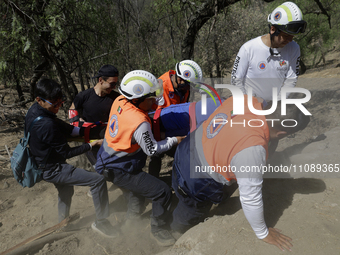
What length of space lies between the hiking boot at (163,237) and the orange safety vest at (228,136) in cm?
137

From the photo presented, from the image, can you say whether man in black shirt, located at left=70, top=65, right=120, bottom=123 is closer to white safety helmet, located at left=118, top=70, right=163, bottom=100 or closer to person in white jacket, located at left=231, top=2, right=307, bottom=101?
white safety helmet, located at left=118, top=70, right=163, bottom=100

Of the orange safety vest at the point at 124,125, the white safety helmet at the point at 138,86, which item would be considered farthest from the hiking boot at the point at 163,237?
the white safety helmet at the point at 138,86

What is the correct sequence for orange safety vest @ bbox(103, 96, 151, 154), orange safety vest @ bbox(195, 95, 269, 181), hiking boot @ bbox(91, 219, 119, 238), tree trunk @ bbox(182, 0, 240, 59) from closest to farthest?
orange safety vest @ bbox(195, 95, 269, 181) → orange safety vest @ bbox(103, 96, 151, 154) → hiking boot @ bbox(91, 219, 119, 238) → tree trunk @ bbox(182, 0, 240, 59)

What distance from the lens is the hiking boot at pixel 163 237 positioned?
3236 mm

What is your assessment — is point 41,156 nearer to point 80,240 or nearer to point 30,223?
point 80,240

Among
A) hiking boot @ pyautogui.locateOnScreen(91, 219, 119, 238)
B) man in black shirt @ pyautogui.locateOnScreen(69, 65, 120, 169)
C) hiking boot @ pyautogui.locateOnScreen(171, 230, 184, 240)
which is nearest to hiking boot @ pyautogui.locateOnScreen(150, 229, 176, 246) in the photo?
hiking boot @ pyautogui.locateOnScreen(171, 230, 184, 240)

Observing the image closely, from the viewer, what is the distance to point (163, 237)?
10.7 ft

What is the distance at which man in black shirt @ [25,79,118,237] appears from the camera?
2.94m

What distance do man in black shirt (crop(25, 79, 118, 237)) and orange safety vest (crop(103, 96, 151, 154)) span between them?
20.4 inches

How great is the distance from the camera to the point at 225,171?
230 centimetres

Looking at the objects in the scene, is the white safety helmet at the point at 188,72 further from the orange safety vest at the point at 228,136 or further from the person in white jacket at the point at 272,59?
the orange safety vest at the point at 228,136

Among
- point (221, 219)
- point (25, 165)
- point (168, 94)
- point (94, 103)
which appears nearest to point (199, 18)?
point (168, 94)

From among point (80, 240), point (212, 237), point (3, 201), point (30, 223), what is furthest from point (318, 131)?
point (3, 201)

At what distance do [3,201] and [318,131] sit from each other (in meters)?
6.26
